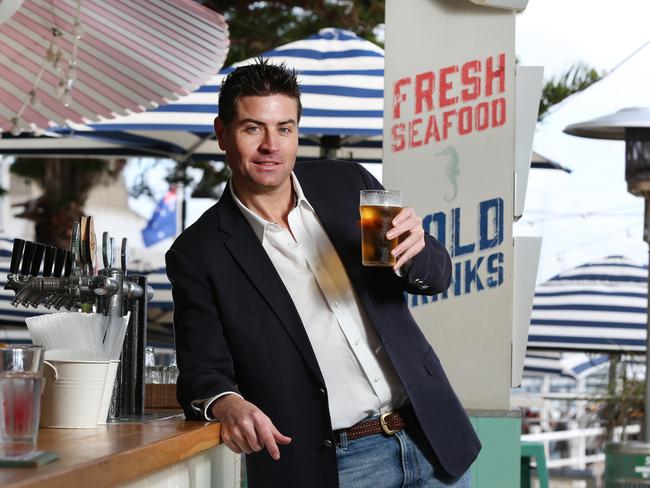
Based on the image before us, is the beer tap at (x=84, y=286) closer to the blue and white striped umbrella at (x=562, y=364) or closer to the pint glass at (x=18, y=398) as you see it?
the pint glass at (x=18, y=398)

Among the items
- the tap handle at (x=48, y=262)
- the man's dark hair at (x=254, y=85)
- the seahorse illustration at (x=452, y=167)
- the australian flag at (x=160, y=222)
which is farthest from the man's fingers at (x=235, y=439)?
the australian flag at (x=160, y=222)

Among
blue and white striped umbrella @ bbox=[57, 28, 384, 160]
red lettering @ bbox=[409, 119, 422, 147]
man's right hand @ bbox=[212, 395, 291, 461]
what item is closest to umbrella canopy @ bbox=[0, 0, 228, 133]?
red lettering @ bbox=[409, 119, 422, 147]

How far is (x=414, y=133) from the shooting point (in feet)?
14.2

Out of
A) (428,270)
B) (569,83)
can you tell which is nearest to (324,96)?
(428,270)

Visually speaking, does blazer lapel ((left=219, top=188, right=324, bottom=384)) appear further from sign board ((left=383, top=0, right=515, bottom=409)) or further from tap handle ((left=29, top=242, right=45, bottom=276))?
sign board ((left=383, top=0, right=515, bottom=409))

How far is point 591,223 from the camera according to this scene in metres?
15.4

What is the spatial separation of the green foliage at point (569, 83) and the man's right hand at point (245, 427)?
414 inches

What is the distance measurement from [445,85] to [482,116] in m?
0.17

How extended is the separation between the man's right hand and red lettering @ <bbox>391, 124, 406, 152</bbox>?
6.92 ft

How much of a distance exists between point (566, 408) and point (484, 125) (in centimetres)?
1065

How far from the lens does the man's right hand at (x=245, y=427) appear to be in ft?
7.33

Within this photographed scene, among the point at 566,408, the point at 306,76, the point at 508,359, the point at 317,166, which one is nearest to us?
the point at 317,166

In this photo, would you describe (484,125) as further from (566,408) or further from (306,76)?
(566,408)

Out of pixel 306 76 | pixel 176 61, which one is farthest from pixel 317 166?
pixel 306 76
